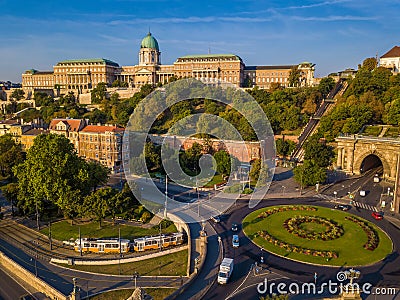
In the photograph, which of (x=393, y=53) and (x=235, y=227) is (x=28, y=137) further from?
(x=393, y=53)

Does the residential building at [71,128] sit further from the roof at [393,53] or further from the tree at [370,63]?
the roof at [393,53]

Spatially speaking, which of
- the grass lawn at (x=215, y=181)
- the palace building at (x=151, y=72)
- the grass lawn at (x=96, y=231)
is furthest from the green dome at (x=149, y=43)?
the grass lawn at (x=96, y=231)

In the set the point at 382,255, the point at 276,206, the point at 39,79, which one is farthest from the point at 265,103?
the point at 39,79

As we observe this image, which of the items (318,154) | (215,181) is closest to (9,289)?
Result: (215,181)

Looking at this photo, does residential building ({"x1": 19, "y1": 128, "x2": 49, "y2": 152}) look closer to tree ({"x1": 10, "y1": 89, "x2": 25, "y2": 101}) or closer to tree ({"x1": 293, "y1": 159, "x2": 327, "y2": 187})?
tree ({"x1": 293, "y1": 159, "x2": 327, "y2": 187})

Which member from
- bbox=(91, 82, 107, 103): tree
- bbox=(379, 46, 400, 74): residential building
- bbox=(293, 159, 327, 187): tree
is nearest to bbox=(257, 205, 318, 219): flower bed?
bbox=(293, 159, 327, 187): tree

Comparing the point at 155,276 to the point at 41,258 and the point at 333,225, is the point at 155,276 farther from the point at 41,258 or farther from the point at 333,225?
the point at 333,225
